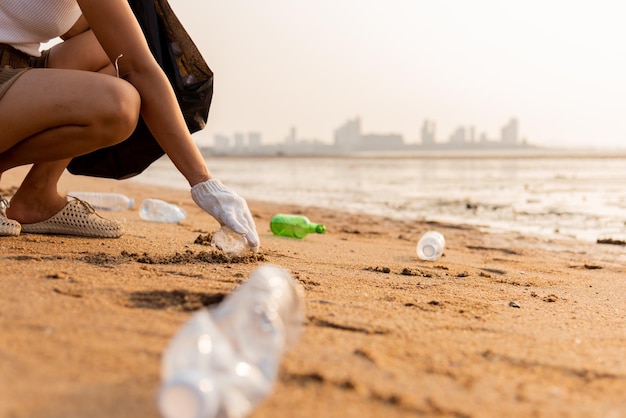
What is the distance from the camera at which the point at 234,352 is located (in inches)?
49.7

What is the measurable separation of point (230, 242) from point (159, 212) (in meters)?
2.25

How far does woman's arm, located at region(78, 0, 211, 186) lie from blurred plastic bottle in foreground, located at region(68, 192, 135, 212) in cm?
288

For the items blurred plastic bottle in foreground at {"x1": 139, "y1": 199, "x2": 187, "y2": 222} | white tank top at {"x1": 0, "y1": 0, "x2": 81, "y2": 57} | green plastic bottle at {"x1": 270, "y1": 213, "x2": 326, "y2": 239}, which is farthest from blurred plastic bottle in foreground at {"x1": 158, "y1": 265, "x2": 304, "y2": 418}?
blurred plastic bottle in foreground at {"x1": 139, "y1": 199, "x2": 187, "y2": 222}

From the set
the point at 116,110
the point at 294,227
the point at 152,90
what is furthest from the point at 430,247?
the point at 116,110

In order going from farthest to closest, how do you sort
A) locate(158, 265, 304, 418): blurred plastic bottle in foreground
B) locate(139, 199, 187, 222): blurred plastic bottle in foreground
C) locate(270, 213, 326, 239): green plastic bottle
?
locate(139, 199, 187, 222): blurred plastic bottle in foreground → locate(270, 213, 326, 239): green plastic bottle → locate(158, 265, 304, 418): blurred plastic bottle in foreground

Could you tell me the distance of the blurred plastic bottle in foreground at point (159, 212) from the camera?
4534 millimetres

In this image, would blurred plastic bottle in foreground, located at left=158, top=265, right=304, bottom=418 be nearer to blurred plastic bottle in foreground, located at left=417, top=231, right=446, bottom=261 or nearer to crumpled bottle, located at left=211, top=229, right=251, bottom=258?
crumpled bottle, located at left=211, top=229, right=251, bottom=258

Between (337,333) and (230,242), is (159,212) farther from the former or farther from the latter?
(337,333)

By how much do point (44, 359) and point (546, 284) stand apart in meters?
2.34

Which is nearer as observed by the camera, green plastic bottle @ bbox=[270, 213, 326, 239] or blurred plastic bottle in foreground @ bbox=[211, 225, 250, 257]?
blurred plastic bottle in foreground @ bbox=[211, 225, 250, 257]

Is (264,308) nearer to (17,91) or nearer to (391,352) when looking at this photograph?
(391,352)

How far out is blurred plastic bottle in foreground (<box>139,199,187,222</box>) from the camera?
179 inches

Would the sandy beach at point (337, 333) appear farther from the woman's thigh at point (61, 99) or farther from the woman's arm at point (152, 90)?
the woman's thigh at point (61, 99)

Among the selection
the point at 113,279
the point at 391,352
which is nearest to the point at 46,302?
the point at 113,279
